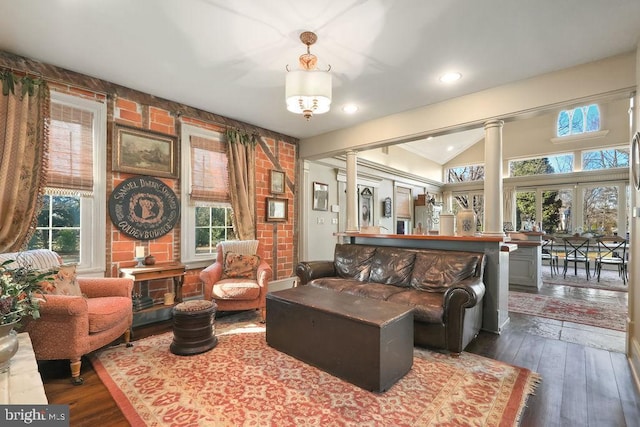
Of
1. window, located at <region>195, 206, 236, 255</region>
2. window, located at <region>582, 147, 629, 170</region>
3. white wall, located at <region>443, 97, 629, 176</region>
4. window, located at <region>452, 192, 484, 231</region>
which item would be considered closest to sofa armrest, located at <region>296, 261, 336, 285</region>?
window, located at <region>195, 206, 236, 255</region>

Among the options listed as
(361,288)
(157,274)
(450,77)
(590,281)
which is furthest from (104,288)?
(590,281)

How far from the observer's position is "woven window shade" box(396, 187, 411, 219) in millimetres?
7891

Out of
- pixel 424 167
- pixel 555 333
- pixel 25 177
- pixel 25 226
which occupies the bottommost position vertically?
pixel 555 333

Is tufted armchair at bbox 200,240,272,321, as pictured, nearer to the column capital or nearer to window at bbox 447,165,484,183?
the column capital

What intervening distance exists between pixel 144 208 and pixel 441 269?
11.4 feet

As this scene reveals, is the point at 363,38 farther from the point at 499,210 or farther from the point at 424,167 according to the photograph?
the point at 424,167

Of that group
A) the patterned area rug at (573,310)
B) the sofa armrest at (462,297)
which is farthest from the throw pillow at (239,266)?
the patterned area rug at (573,310)

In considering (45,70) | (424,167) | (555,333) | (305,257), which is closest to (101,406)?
(45,70)

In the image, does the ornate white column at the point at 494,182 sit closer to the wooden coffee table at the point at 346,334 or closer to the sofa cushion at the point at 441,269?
the sofa cushion at the point at 441,269

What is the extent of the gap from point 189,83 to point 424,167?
6.90 metres

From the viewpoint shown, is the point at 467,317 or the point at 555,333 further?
the point at 555,333

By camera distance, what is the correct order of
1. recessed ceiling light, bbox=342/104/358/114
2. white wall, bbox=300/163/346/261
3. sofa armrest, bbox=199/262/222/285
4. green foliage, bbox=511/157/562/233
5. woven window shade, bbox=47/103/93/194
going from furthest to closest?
green foliage, bbox=511/157/562/233 → white wall, bbox=300/163/346/261 → recessed ceiling light, bbox=342/104/358/114 → sofa armrest, bbox=199/262/222/285 → woven window shade, bbox=47/103/93/194

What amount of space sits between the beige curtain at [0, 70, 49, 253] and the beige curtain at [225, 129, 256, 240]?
6.60 ft

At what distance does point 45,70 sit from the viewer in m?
2.92
